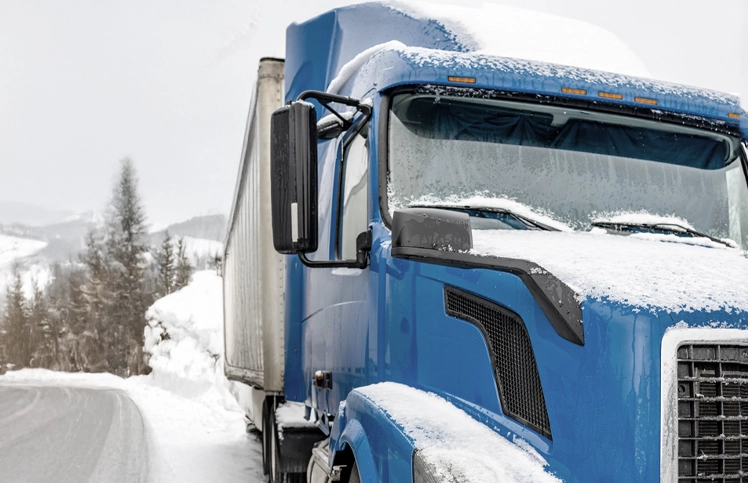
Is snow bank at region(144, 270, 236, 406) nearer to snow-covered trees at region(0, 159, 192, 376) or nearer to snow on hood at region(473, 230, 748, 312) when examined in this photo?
snow-covered trees at region(0, 159, 192, 376)

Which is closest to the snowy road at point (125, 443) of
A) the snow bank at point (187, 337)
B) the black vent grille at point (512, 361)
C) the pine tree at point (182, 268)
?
the black vent grille at point (512, 361)

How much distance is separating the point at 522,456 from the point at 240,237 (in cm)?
667

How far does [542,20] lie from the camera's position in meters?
3.86

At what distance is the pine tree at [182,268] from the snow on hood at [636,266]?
44219 millimetres

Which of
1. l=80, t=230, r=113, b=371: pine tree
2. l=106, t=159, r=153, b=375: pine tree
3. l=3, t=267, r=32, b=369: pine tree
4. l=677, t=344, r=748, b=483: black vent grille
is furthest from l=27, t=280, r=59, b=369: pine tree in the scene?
l=677, t=344, r=748, b=483: black vent grille

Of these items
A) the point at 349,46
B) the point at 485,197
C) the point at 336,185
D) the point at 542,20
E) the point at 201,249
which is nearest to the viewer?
the point at 485,197

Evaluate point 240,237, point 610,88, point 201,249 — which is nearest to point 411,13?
point 610,88

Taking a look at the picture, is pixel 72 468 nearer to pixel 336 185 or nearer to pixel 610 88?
pixel 336 185

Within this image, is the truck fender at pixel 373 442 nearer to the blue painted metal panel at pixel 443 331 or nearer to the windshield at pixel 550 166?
the blue painted metal panel at pixel 443 331

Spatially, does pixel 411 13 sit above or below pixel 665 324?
above

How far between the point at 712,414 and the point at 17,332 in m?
55.9

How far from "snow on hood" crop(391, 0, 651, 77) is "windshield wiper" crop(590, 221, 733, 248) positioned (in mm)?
981

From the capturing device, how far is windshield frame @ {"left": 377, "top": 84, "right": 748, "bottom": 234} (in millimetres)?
2822

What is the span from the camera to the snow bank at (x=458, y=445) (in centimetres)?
189
